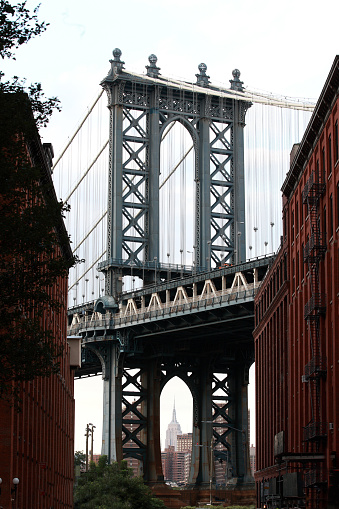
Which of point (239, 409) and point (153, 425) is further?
point (239, 409)

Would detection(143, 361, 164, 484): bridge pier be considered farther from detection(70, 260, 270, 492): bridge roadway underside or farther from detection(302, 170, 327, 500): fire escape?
detection(302, 170, 327, 500): fire escape

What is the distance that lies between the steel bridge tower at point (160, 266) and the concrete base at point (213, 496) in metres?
1.51

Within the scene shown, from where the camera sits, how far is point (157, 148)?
4855 inches

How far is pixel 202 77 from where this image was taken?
12619 cm

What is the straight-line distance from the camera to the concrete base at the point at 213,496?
119750 mm

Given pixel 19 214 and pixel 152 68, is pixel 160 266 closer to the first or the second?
pixel 152 68

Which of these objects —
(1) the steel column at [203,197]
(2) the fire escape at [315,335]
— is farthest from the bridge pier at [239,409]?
(2) the fire escape at [315,335]

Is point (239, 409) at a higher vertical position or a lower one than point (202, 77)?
lower

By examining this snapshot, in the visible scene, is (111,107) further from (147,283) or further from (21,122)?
(21,122)

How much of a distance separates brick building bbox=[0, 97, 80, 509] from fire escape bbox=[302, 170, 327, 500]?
40.7 feet

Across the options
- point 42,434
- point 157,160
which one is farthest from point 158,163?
point 42,434

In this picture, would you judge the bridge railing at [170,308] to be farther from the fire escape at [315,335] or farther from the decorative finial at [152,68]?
the fire escape at [315,335]

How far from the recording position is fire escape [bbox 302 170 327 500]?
177ft

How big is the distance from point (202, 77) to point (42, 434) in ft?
231
